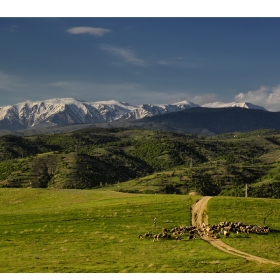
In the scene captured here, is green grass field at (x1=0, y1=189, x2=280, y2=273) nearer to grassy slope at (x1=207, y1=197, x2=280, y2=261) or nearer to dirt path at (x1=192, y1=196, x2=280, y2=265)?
grassy slope at (x1=207, y1=197, x2=280, y2=261)

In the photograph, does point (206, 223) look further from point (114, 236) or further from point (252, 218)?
point (114, 236)

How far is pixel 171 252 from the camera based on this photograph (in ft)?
184

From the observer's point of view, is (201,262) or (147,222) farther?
(147,222)

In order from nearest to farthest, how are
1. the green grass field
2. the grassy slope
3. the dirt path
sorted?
the green grass field, the dirt path, the grassy slope

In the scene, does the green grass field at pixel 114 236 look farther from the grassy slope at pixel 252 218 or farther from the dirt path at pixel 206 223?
the dirt path at pixel 206 223

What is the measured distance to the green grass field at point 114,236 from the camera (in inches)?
1941

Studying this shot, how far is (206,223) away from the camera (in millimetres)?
74500

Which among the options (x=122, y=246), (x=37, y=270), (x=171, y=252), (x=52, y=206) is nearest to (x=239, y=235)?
(x=171, y=252)

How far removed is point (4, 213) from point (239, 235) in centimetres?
5412

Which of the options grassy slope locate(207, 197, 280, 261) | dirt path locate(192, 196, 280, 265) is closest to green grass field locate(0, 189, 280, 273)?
grassy slope locate(207, 197, 280, 261)

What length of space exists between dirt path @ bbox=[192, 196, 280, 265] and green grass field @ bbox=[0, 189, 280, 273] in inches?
56.7

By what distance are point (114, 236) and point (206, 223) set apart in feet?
62.9

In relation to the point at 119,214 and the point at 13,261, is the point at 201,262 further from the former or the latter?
the point at 119,214

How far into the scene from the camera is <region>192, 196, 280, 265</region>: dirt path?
52297mm
